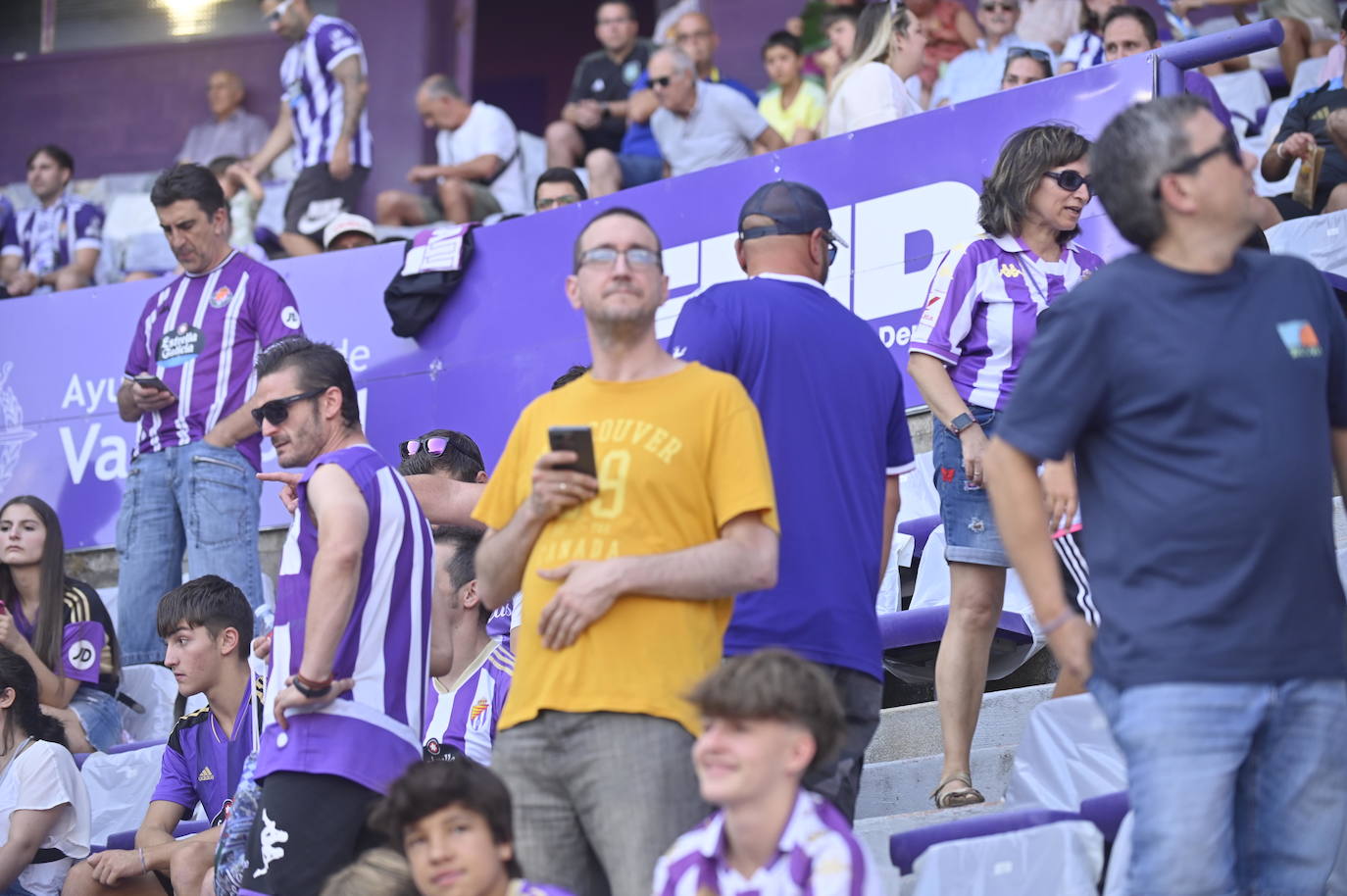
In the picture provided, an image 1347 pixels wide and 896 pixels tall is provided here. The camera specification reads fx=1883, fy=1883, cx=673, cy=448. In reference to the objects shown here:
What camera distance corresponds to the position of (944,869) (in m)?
4.09

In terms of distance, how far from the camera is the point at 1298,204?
7.41 m

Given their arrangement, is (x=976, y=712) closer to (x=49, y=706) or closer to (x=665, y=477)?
(x=665, y=477)

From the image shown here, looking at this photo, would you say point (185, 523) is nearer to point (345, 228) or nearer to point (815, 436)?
point (345, 228)

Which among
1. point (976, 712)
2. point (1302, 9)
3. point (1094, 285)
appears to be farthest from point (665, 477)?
point (1302, 9)

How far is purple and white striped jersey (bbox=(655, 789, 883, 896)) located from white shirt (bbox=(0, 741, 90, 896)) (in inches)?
125

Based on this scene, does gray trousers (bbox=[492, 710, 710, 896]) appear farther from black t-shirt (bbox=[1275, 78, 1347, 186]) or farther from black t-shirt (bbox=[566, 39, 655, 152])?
black t-shirt (bbox=[566, 39, 655, 152])

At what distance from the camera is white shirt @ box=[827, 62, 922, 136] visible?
7.91m

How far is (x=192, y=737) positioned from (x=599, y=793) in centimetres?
265

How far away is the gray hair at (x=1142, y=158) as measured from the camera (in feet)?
9.84

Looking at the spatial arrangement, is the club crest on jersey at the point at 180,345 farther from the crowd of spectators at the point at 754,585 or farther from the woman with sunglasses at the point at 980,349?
the woman with sunglasses at the point at 980,349

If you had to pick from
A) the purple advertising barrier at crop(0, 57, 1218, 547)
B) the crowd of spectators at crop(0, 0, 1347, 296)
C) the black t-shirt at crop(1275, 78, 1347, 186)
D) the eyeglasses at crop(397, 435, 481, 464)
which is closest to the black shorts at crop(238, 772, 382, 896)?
the eyeglasses at crop(397, 435, 481, 464)

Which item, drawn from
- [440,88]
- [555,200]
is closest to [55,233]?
[440,88]

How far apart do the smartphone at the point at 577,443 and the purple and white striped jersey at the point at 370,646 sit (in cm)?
76

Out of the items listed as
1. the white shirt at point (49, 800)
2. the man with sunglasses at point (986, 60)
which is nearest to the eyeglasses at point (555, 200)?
the man with sunglasses at point (986, 60)
